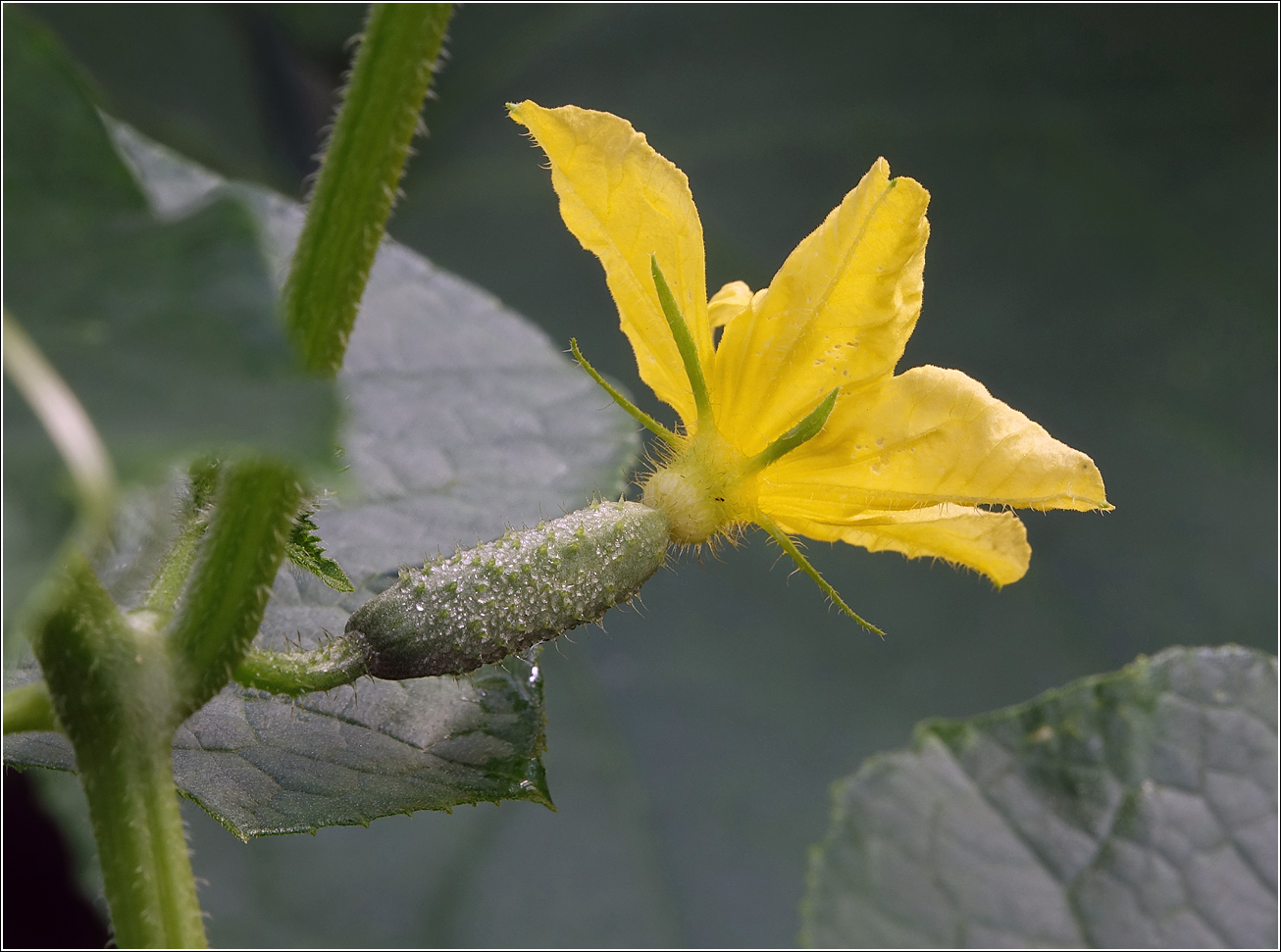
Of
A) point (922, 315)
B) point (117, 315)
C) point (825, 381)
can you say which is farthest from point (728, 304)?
point (922, 315)

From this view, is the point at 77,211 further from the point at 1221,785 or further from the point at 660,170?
the point at 1221,785

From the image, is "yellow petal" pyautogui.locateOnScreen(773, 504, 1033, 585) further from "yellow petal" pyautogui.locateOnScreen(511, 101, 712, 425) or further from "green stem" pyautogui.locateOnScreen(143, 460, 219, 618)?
"green stem" pyautogui.locateOnScreen(143, 460, 219, 618)

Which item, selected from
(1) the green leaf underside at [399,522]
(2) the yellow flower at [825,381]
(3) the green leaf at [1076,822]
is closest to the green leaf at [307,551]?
(1) the green leaf underside at [399,522]

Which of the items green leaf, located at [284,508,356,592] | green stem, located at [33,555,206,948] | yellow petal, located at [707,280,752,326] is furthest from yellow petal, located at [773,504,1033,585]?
green stem, located at [33,555,206,948]

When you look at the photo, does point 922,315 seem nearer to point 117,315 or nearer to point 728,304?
point 728,304

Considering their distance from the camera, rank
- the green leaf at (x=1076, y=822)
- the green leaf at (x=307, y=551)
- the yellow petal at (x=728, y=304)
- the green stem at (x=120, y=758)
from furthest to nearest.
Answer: the green leaf at (x=1076, y=822) < the yellow petal at (x=728, y=304) < the green leaf at (x=307, y=551) < the green stem at (x=120, y=758)

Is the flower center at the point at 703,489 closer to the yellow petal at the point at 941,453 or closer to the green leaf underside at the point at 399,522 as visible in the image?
the yellow petal at the point at 941,453

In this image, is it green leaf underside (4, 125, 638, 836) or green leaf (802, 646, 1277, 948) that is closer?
green leaf underside (4, 125, 638, 836)
